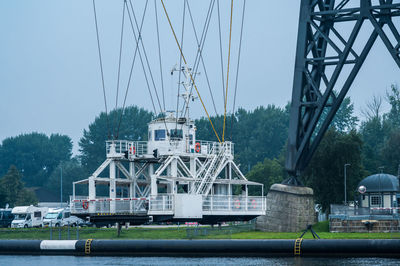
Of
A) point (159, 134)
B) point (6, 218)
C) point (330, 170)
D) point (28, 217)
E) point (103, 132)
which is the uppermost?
point (103, 132)

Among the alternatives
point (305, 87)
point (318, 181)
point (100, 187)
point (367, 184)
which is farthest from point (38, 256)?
point (100, 187)

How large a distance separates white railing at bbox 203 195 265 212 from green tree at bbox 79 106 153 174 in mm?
86295

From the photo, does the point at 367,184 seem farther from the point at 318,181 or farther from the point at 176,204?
the point at 176,204

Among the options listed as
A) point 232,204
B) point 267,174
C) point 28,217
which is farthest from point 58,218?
point 267,174

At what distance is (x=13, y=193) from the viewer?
11612 cm

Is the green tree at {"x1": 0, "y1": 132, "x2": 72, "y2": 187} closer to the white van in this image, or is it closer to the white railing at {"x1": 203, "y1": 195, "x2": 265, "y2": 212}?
the white van

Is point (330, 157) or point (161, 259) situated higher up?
point (330, 157)

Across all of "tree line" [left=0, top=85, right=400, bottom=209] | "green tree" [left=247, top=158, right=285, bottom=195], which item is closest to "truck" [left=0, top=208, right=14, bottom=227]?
"tree line" [left=0, top=85, right=400, bottom=209]

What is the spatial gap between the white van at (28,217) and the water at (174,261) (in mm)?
35435

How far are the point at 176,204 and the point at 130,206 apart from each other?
518 cm

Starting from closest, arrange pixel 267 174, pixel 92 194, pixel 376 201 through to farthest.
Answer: pixel 92 194 → pixel 376 201 → pixel 267 174

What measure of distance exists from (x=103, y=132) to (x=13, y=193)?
3200 cm

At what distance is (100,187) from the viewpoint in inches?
5241

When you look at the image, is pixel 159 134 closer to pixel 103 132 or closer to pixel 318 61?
pixel 318 61
